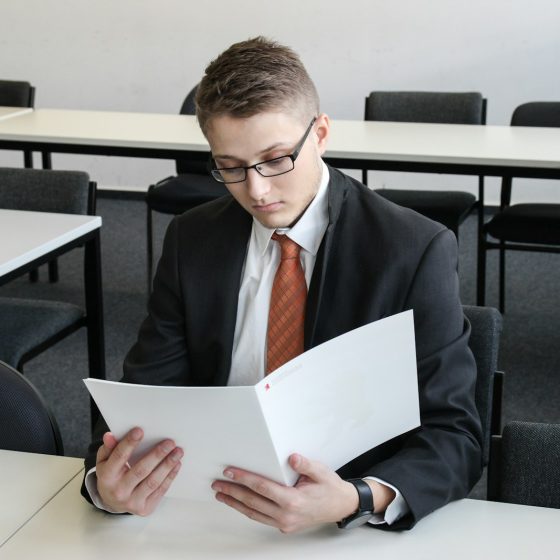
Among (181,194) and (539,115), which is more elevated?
(539,115)

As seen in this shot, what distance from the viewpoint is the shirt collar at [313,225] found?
1.51 m

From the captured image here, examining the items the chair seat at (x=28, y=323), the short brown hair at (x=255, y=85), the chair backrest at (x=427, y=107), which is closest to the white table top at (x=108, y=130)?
the chair backrest at (x=427, y=107)

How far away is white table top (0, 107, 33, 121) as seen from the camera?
404cm

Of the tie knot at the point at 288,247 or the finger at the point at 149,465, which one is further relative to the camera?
the tie knot at the point at 288,247

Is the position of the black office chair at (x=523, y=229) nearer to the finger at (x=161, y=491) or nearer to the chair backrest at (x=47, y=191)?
the chair backrest at (x=47, y=191)

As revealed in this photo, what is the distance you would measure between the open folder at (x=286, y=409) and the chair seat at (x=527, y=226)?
88.0 inches

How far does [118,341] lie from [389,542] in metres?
2.56

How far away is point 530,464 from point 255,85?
2.24 feet

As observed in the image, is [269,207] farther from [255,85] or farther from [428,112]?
[428,112]

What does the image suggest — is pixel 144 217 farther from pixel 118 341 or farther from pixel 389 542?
pixel 389 542

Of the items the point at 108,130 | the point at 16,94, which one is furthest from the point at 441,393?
the point at 16,94

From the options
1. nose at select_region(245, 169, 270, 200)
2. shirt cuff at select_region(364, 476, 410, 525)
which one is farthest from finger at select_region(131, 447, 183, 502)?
nose at select_region(245, 169, 270, 200)

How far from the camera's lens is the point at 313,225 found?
1.52 meters

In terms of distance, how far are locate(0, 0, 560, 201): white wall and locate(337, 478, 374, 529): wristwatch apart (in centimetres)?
419
